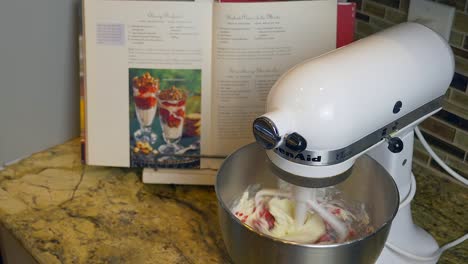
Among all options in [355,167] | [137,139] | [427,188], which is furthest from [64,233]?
[427,188]

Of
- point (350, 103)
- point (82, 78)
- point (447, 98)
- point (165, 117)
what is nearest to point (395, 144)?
point (350, 103)

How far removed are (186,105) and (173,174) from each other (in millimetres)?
124

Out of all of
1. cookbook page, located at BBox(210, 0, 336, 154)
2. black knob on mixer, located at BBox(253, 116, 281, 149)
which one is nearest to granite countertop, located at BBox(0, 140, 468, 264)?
cookbook page, located at BBox(210, 0, 336, 154)

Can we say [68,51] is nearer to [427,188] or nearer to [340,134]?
[340,134]

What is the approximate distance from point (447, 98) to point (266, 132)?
47 centimetres

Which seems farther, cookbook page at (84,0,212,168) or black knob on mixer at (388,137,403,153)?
cookbook page at (84,0,212,168)

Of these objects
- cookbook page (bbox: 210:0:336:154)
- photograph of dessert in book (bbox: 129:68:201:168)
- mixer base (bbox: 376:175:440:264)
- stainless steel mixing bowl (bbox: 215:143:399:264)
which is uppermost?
cookbook page (bbox: 210:0:336:154)

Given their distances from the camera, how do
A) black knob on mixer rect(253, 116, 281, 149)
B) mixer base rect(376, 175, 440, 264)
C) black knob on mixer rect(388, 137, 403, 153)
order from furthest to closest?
mixer base rect(376, 175, 440, 264) → black knob on mixer rect(388, 137, 403, 153) → black knob on mixer rect(253, 116, 281, 149)

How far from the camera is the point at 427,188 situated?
110 cm

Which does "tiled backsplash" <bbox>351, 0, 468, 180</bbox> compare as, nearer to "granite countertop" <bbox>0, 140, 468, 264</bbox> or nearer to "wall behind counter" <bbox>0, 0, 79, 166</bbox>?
"granite countertop" <bbox>0, 140, 468, 264</bbox>

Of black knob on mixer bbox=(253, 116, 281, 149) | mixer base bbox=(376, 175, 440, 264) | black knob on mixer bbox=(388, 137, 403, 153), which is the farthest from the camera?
mixer base bbox=(376, 175, 440, 264)

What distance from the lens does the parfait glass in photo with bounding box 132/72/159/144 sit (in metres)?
1.02

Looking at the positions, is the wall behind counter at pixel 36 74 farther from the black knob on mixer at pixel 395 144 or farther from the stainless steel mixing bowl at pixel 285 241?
the black knob on mixer at pixel 395 144

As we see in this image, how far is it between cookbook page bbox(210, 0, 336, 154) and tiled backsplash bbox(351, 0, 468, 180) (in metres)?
0.16
